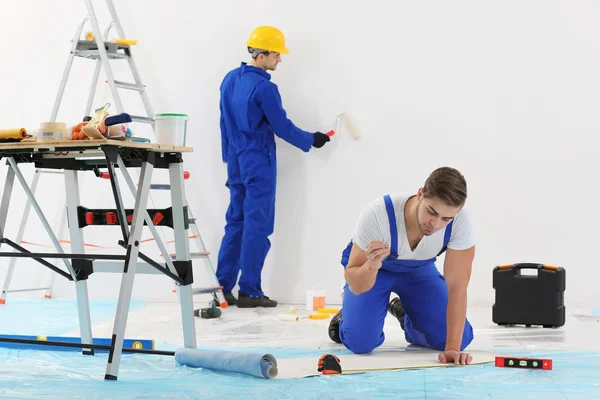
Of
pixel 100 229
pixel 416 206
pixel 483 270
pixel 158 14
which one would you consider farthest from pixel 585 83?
pixel 100 229

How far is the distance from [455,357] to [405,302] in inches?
18.6

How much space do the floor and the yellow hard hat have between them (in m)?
1.63

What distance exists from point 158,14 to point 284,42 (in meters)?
0.94

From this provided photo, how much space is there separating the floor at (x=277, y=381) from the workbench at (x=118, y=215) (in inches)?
7.0

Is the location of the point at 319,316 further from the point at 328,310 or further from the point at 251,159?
the point at 251,159

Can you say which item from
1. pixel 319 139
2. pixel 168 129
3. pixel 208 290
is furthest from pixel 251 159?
pixel 168 129

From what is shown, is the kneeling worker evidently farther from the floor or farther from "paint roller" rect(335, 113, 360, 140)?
"paint roller" rect(335, 113, 360, 140)

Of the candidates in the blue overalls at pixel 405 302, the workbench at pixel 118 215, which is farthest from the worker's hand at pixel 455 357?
the workbench at pixel 118 215

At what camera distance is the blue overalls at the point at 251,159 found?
4.73 m

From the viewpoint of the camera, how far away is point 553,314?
159 inches

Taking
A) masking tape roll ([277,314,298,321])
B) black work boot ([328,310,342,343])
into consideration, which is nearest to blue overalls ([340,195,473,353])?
black work boot ([328,310,342,343])

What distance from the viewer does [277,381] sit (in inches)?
108

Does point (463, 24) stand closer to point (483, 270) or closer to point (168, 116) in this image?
point (483, 270)

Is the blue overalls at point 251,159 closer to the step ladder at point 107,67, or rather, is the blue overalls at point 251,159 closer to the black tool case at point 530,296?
the step ladder at point 107,67
